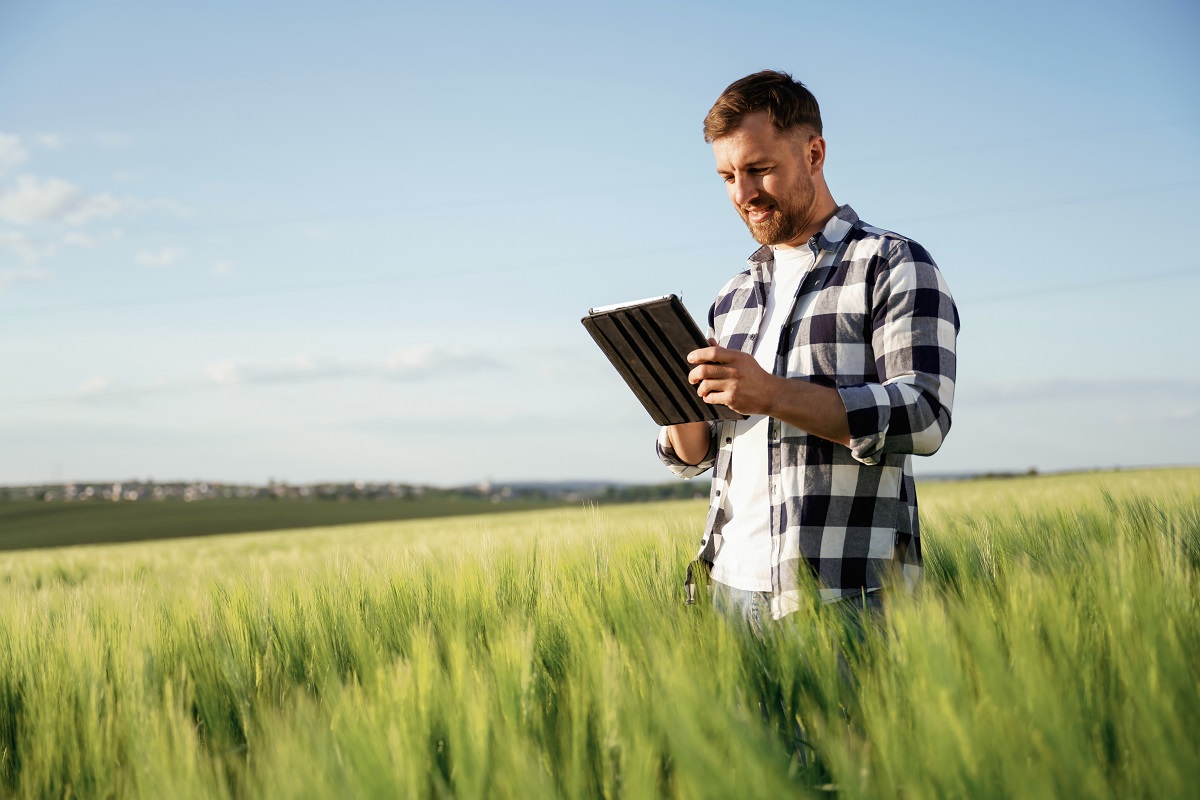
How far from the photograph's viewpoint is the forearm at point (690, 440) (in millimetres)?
2334

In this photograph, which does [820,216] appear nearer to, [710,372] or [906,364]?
[906,364]

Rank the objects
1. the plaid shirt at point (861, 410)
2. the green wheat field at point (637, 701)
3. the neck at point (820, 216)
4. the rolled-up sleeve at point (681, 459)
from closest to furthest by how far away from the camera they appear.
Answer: the green wheat field at point (637, 701)
the plaid shirt at point (861, 410)
the neck at point (820, 216)
the rolled-up sleeve at point (681, 459)

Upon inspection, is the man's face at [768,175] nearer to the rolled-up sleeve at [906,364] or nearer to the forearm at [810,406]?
the rolled-up sleeve at [906,364]

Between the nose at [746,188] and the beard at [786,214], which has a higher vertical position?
the nose at [746,188]

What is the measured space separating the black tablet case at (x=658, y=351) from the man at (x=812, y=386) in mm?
75

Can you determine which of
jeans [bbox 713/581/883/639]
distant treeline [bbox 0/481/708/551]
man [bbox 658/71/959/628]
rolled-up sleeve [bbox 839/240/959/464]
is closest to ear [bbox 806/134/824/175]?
man [bbox 658/71/959/628]

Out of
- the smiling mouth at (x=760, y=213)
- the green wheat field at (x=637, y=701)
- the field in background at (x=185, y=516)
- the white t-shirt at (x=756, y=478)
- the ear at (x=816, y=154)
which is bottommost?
the field in background at (x=185, y=516)

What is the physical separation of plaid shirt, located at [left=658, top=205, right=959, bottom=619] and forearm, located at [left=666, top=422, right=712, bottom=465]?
0.86ft

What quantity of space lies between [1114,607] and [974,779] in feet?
1.98

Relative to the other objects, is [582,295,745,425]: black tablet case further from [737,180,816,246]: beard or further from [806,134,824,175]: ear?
[806,134,824,175]: ear

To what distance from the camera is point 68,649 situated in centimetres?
216

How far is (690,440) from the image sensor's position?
236 centimetres

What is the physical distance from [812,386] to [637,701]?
862mm

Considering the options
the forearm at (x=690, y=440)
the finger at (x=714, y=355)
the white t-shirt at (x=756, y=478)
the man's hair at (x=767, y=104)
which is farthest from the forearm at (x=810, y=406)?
the man's hair at (x=767, y=104)
